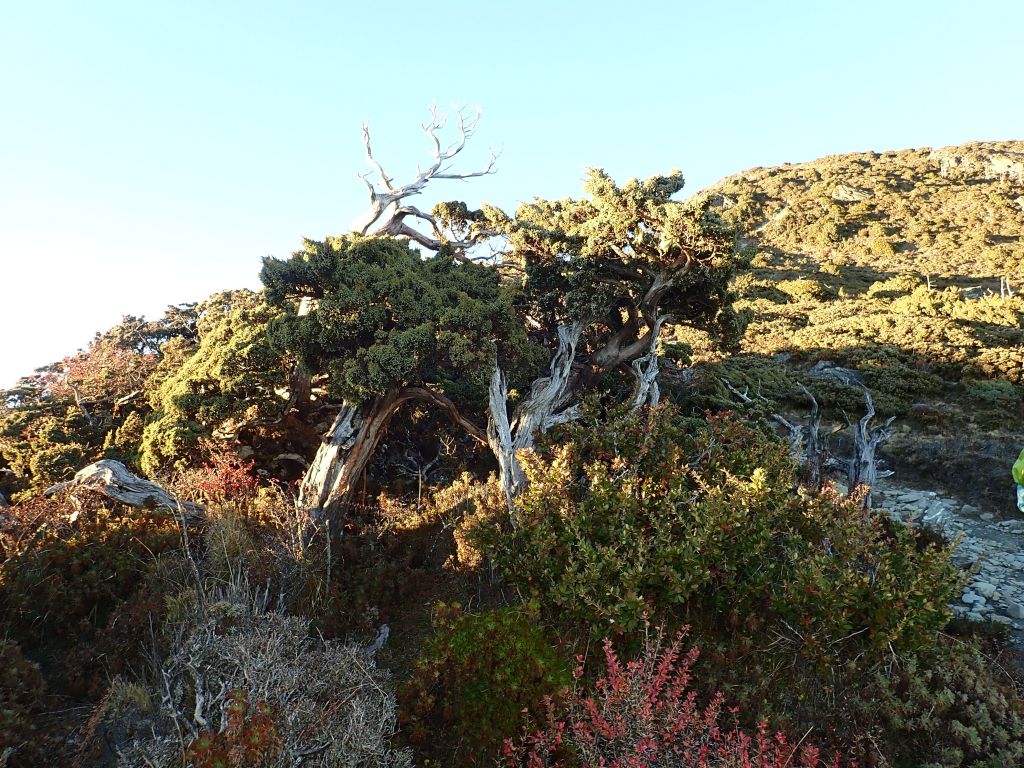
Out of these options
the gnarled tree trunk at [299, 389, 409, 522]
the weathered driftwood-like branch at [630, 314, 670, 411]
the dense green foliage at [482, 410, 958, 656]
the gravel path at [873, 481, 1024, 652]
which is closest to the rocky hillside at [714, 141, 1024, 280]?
the weathered driftwood-like branch at [630, 314, 670, 411]

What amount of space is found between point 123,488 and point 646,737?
8238 millimetres

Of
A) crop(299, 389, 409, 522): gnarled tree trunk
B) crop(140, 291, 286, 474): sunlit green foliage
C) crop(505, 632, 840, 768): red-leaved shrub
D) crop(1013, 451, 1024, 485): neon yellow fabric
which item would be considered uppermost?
crop(140, 291, 286, 474): sunlit green foliage

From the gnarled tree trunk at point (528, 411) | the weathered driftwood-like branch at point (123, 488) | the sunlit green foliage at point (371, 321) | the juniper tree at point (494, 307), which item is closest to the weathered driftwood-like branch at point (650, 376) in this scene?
the juniper tree at point (494, 307)

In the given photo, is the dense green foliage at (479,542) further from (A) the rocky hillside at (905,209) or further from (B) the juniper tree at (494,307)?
(A) the rocky hillside at (905,209)

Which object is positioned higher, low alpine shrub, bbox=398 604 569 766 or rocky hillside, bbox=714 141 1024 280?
rocky hillside, bbox=714 141 1024 280

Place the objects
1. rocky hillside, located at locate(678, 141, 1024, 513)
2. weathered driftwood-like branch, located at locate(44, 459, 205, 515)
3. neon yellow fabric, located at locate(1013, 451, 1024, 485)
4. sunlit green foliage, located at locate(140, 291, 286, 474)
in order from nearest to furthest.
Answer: neon yellow fabric, located at locate(1013, 451, 1024, 485) → weathered driftwood-like branch, located at locate(44, 459, 205, 515) → sunlit green foliage, located at locate(140, 291, 286, 474) → rocky hillside, located at locate(678, 141, 1024, 513)

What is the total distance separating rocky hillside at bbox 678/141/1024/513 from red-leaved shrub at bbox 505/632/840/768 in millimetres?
6896

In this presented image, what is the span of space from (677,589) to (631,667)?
1183mm

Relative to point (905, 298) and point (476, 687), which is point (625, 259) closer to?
point (476, 687)

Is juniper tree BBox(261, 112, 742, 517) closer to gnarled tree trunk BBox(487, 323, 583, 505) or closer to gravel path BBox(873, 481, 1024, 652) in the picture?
gnarled tree trunk BBox(487, 323, 583, 505)

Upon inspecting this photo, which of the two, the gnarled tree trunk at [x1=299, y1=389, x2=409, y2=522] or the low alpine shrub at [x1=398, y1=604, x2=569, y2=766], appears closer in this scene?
the low alpine shrub at [x1=398, y1=604, x2=569, y2=766]

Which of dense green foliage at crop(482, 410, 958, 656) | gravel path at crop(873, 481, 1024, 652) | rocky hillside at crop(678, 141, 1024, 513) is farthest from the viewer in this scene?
rocky hillside at crop(678, 141, 1024, 513)

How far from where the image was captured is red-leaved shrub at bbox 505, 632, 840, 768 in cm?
347

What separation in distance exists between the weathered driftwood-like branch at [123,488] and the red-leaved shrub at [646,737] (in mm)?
6444
